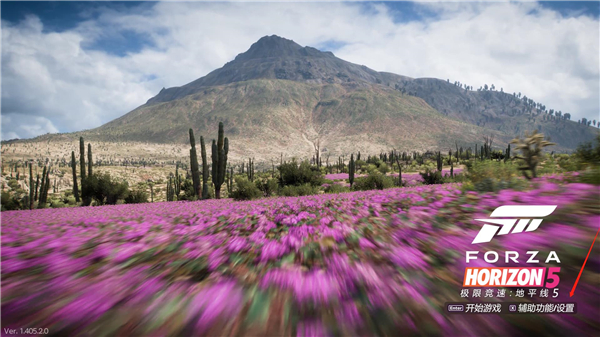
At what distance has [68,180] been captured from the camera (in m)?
58.1

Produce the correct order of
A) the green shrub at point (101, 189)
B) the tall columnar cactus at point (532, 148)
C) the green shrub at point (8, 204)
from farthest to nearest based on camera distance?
the green shrub at point (8, 204), the green shrub at point (101, 189), the tall columnar cactus at point (532, 148)

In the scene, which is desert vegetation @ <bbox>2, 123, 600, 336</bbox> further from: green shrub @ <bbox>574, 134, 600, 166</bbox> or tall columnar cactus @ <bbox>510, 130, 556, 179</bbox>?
tall columnar cactus @ <bbox>510, 130, 556, 179</bbox>

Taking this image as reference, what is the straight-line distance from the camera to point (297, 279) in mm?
1571

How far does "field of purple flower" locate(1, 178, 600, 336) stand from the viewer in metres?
1.14

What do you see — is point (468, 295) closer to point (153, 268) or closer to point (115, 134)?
point (153, 268)

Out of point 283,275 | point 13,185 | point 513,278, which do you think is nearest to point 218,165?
point 283,275

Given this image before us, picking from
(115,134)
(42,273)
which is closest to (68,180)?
(42,273)

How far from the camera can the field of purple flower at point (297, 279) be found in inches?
45.0

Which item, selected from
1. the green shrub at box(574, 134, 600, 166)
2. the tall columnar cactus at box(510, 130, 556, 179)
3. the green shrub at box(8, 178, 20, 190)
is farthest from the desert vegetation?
the green shrub at box(8, 178, 20, 190)

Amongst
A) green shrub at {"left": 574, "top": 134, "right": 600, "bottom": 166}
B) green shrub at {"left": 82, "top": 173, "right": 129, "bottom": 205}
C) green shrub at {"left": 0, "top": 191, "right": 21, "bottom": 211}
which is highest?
green shrub at {"left": 574, "top": 134, "right": 600, "bottom": 166}

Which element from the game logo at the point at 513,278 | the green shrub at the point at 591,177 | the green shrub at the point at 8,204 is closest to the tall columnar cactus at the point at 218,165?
the green shrub at the point at 8,204

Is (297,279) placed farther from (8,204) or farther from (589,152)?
(8,204)

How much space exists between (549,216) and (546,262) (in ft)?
1.84

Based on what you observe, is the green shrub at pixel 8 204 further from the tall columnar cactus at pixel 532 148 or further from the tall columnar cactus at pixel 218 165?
the tall columnar cactus at pixel 532 148
